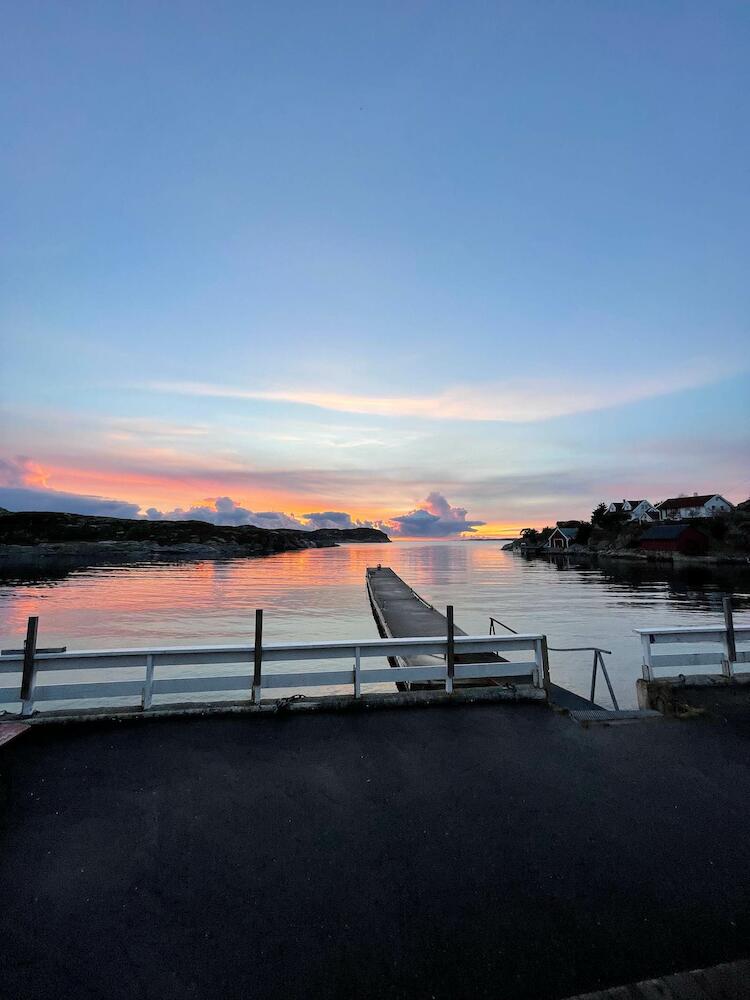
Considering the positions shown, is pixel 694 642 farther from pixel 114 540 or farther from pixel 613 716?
pixel 114 540

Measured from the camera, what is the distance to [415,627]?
24.1m

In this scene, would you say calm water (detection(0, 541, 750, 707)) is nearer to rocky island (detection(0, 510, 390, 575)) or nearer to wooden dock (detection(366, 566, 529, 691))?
wooden dock (detection(366, 566, 529, 691))

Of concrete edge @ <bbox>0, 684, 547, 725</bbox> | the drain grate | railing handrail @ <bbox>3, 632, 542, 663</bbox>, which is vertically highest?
railing handrail @ <bbox>3, 632, 542, 663</bbox>

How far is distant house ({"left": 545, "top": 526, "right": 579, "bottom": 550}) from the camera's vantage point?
447ft

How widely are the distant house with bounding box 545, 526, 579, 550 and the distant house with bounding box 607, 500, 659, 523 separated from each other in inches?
466

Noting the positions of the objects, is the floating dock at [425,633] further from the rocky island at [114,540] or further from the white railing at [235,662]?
the rocky island at [114,540]

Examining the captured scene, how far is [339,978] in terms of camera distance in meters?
3.41

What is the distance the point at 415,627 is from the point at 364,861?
1986 centimetres

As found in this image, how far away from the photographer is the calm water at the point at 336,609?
25.0 metres

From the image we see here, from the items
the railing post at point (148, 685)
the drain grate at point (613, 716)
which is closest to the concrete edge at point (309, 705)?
the railing post at point (148, 685)

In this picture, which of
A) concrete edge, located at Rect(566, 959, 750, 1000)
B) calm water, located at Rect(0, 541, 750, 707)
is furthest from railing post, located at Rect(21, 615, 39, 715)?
calm water, located at Rect(0, 541, 750, 707)

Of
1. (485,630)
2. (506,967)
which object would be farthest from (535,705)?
(485,630)

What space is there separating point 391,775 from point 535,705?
3.72 meters

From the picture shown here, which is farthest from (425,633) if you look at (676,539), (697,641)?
(676,539)
